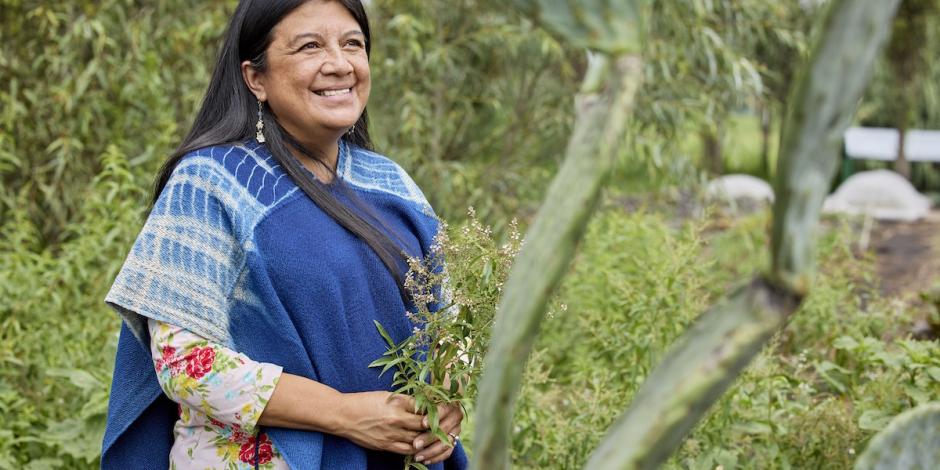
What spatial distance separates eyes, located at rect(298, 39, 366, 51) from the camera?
2076 millimetres

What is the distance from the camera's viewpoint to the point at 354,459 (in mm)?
1985

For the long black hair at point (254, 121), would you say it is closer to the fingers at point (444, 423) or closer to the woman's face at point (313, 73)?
the woman's face at point (313, 73)

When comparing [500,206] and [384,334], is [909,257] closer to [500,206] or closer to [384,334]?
[500,206]

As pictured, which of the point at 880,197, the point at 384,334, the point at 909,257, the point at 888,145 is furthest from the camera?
the point at 888,145

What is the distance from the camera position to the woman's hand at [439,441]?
1954mm

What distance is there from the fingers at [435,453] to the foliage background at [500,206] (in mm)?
323

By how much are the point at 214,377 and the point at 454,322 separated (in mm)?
407

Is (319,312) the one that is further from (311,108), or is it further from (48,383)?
(48,383)

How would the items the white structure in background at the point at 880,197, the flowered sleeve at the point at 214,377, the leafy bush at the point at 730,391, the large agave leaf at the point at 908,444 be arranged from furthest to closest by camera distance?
the white structure in background at the point at 880,197
the leafy bush at the point at 730,391
the flowered sleeve at the point at 214,377
the large agave leaf at the point at 908,444

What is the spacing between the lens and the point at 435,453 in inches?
78.6

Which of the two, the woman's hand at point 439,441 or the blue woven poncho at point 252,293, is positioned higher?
the blue woven poncho at point 252,293

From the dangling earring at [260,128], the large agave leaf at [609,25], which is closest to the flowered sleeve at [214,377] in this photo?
the dangling earring at [260,128]

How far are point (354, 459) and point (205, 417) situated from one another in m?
0.27

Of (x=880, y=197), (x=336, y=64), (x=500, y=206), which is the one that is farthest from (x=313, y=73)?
(x=880, y=197)
